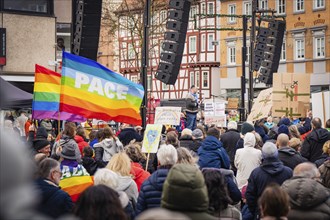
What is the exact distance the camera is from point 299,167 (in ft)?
23.7

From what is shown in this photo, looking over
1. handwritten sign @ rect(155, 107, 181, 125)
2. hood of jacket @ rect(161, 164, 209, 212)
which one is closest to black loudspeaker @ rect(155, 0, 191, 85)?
handwritten sign @ rect(155, 107, 181, 125)

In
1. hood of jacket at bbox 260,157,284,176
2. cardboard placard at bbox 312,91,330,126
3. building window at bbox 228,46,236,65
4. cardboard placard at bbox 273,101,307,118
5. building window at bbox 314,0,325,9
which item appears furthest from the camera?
building window at bbox 228,46,236,65

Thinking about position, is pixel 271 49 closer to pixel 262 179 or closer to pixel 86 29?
pixel 86 29

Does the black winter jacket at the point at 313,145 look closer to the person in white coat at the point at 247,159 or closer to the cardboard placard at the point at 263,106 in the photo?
the person in white coat at the point at 247,159

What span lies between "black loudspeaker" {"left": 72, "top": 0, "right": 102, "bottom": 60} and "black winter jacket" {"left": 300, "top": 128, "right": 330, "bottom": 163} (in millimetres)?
4279

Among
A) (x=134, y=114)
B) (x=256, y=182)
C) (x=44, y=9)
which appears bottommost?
(x=256, y=182)

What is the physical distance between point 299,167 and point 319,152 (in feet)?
21.9

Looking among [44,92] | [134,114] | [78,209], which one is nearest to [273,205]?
[78,209]

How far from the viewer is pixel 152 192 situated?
7.29 meters

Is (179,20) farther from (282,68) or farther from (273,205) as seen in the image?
(282,68)

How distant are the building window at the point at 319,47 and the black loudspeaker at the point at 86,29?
4933 centimetres

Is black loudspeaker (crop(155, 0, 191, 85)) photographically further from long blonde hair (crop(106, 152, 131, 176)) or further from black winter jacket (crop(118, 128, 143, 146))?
long blonde hair (crop(106, 152, 131, 176))

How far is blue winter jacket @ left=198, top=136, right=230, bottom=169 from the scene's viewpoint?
442 inches

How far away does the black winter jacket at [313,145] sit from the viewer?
45.2ft
